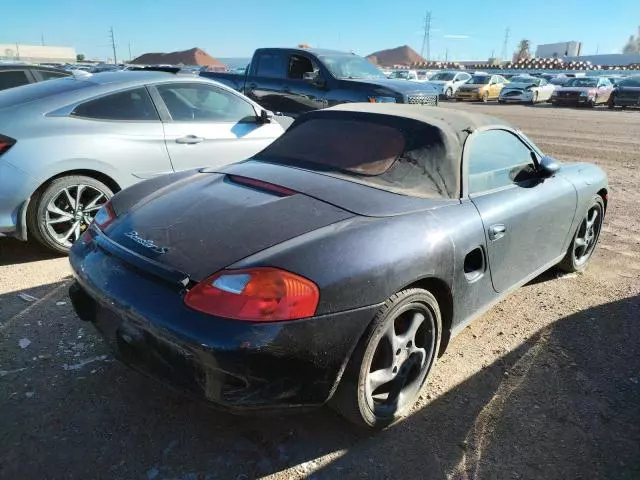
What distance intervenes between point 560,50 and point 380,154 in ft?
378

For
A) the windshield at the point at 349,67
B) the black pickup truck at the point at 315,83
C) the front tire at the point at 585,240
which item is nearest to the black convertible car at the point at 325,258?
the front tire at the point at 585,240

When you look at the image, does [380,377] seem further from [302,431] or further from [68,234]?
[68,234]

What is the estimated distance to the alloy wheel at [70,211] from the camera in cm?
430

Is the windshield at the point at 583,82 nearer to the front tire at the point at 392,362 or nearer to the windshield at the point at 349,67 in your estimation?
the windshield at the point at 349,67

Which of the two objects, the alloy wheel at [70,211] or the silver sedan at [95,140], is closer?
the silver sedan at [95,140]

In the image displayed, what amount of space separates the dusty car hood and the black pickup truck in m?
6.92

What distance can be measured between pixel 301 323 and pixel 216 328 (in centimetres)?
32

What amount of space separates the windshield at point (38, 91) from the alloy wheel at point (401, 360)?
3.72 m

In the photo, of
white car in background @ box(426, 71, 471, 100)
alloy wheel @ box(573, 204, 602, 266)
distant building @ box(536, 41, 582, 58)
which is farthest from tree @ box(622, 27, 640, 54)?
alloy wheel @ box(573, 204, 602, 266)

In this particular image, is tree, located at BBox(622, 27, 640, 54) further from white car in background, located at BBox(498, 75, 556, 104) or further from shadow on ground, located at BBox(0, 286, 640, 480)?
shadow on ground, located at BBox(0, 286, 640, 480)

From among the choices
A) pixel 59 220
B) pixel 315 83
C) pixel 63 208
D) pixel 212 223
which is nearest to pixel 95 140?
→ pixel 63 208

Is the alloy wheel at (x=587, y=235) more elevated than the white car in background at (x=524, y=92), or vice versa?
the alloy wheel at (x=587, y=235)

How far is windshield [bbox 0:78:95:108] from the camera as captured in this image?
14.3ft

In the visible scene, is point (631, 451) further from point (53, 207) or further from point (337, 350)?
point (53, 207)
